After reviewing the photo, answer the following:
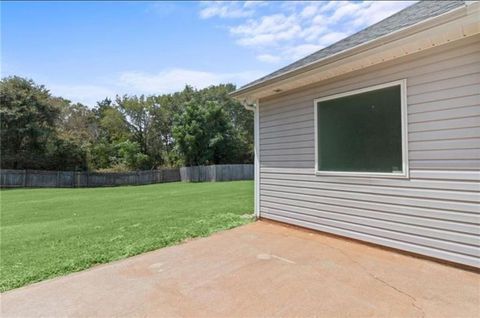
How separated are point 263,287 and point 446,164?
7.67 ft

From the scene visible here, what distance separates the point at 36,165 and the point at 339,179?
76.3ft

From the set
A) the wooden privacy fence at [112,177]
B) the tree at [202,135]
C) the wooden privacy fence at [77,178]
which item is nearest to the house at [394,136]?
the wooden privacy fence at [112,177]

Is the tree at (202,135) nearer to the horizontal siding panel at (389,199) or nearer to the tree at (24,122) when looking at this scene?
the tree at (24,122)

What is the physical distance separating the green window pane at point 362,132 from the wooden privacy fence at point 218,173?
59.0 feet

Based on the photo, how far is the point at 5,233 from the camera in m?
5.97

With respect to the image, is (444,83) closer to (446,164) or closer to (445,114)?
(445,114)

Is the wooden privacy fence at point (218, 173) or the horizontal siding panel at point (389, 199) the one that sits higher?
the horizontal siding panel at point (389, 199)

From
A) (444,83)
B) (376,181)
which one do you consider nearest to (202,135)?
(376,181)

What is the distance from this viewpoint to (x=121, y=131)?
30469 millimetres

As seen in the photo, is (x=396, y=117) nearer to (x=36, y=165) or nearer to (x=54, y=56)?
(x=54, y=56)

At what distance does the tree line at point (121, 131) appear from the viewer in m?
20.9

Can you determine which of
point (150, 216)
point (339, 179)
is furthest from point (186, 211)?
point (339, 179)

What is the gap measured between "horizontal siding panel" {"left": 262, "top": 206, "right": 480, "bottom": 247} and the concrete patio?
0.24m

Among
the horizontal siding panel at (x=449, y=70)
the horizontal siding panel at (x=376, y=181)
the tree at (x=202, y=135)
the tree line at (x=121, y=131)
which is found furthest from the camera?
the tree at (x=202, y=135)
